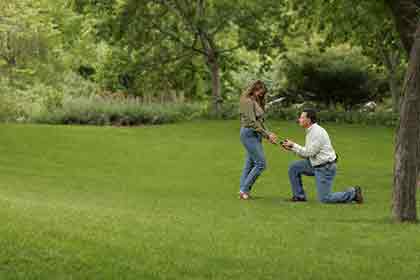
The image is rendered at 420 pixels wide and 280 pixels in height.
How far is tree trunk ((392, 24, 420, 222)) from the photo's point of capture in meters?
10.6

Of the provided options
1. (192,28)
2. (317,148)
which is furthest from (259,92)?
(192,28)

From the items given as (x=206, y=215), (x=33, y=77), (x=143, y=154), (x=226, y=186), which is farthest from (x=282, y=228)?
(x=33, y=77)

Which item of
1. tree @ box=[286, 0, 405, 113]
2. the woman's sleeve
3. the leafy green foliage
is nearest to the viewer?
the woman's sleeve

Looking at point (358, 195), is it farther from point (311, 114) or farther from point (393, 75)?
point (393, 75)

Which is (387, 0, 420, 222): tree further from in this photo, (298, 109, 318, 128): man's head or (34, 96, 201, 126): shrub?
(34, 96, 201, 126): shrub

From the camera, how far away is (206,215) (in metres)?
11.8

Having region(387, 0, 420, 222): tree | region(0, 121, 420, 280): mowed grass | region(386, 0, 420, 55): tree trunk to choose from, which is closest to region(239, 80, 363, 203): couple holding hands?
region(0, 121, 420, 280): mowed grass

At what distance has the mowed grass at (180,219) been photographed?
757 cm

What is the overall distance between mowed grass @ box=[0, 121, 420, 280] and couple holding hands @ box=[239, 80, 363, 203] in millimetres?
336

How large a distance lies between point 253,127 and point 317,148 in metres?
1.26

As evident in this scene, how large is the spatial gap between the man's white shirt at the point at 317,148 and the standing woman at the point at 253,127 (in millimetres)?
653

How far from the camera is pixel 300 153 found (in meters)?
13.7

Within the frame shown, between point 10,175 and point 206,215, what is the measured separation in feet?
21.8

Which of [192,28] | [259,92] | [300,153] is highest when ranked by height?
[192,28]
